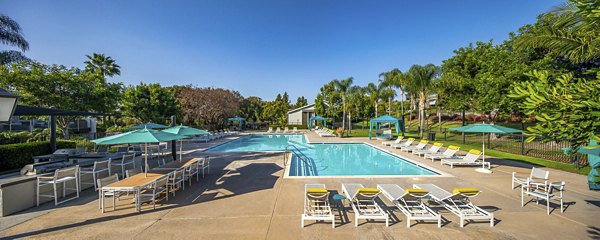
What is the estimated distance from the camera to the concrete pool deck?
4.32 m

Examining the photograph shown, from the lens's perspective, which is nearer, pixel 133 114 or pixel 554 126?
pixel 554 126

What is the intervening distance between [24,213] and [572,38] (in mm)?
12223

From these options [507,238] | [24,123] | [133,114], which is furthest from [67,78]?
[24,123]

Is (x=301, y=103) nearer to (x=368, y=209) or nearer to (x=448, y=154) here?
(x=448, y=154)

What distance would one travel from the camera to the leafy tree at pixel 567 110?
7.32 feet

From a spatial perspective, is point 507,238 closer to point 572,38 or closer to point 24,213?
point 572,38

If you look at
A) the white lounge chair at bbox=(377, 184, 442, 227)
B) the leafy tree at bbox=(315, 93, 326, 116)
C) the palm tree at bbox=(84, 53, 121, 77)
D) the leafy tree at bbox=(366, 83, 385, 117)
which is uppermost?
the palm tree at bbox=(84, 53, 121, 77)

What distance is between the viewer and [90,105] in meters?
15.4

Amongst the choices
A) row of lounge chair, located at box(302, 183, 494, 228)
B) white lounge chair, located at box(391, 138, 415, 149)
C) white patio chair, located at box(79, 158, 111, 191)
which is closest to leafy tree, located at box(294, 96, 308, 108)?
white lounge chair, located at box(391, 138, 415, 149)

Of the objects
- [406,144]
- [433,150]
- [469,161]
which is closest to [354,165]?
[433,150]

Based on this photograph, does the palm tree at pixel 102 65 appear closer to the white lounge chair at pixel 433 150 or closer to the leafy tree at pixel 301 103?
the white lounge chair at pixel 433 150

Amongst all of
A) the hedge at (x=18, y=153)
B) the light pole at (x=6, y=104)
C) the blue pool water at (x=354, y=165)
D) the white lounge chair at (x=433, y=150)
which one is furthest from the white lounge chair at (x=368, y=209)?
the hedge at (x=18, y=153)

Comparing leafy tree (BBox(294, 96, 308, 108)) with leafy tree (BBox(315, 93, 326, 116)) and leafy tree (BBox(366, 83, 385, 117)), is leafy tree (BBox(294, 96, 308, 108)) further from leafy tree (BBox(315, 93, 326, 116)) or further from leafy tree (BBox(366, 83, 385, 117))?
leafy tree (BBox(366, 83, 385, 117))

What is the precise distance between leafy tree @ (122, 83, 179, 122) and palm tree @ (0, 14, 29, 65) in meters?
7.59
